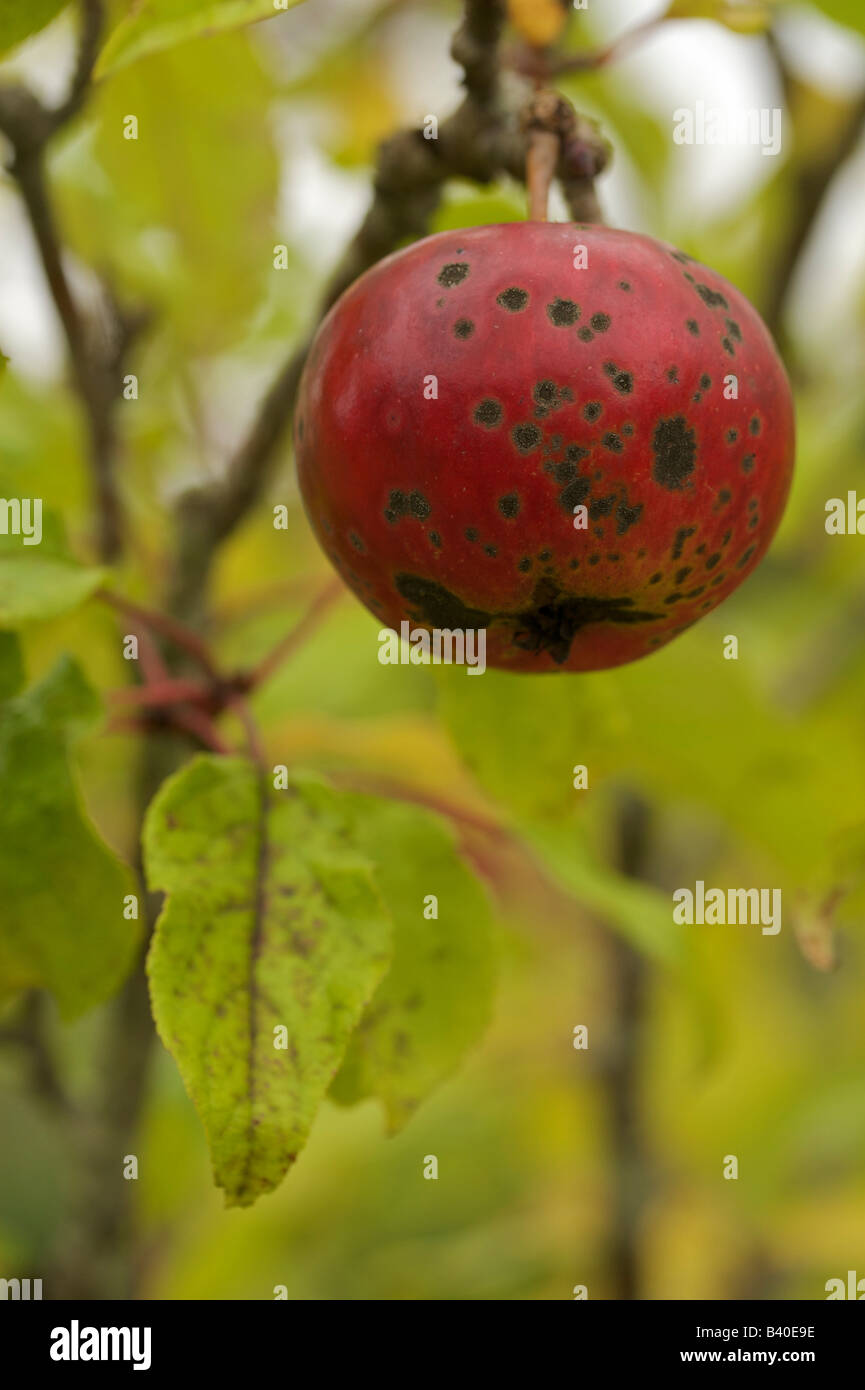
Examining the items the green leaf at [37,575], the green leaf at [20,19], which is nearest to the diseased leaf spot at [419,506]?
the green leaf at [37,575]

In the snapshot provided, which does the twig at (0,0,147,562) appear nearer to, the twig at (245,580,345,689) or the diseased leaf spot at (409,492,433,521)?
the twig at (245,580,345,689)

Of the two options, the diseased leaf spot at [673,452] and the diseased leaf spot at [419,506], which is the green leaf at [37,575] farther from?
the diseased leaf spot at [673,452]

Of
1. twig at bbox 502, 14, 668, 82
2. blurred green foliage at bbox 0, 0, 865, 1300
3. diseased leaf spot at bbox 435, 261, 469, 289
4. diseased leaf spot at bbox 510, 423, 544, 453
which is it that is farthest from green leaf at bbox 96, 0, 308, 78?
twig at bbox 502, 14, 668, 82

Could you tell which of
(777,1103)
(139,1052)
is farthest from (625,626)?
(777,1103)

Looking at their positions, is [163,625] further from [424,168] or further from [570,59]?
[570,59]

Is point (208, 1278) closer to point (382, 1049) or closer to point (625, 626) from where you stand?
point (382, 1049)

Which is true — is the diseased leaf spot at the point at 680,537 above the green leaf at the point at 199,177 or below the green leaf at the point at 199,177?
below

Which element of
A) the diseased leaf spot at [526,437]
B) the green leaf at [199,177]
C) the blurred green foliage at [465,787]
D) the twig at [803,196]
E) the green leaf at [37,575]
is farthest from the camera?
the twig at [803,196]

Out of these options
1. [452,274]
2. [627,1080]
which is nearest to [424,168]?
[452,274]
